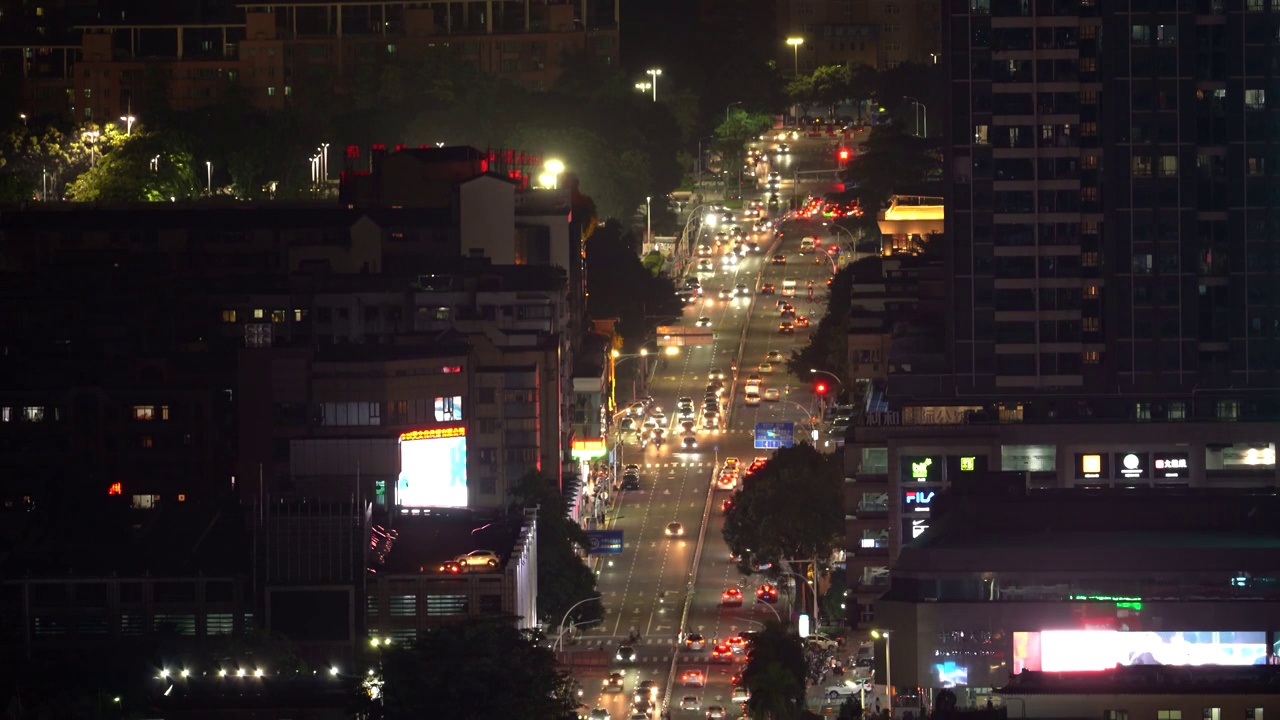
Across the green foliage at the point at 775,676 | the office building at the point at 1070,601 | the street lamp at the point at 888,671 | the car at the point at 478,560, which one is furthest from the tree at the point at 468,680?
the car at the point at 478,560

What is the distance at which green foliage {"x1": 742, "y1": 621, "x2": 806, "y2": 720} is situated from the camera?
18125 centimetres

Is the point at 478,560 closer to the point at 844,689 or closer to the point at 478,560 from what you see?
the point at 478,560

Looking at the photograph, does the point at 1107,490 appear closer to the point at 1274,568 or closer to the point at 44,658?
the point at 1274,568

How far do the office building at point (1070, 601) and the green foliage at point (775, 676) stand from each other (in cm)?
1904

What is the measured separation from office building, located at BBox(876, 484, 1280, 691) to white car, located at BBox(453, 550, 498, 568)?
36029 millimetres

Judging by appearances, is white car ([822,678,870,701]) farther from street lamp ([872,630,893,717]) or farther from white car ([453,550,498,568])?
street lamp ([872,630,893,717])

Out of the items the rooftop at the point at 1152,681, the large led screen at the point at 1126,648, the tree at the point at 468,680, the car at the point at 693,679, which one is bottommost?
the car at the point at 693,679

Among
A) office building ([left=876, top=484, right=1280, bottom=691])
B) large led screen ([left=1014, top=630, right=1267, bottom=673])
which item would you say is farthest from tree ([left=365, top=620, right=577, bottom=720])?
large led screen ([left=1014, top=630, right=1267, bottom=673])

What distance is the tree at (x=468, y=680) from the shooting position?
163 meters

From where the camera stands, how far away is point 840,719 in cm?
16100

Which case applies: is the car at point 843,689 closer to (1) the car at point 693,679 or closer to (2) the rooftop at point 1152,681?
(1) the car at point 693,679

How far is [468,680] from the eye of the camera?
538 ft

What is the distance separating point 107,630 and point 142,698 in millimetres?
27232

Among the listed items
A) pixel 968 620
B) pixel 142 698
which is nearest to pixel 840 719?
pixel 968 620
